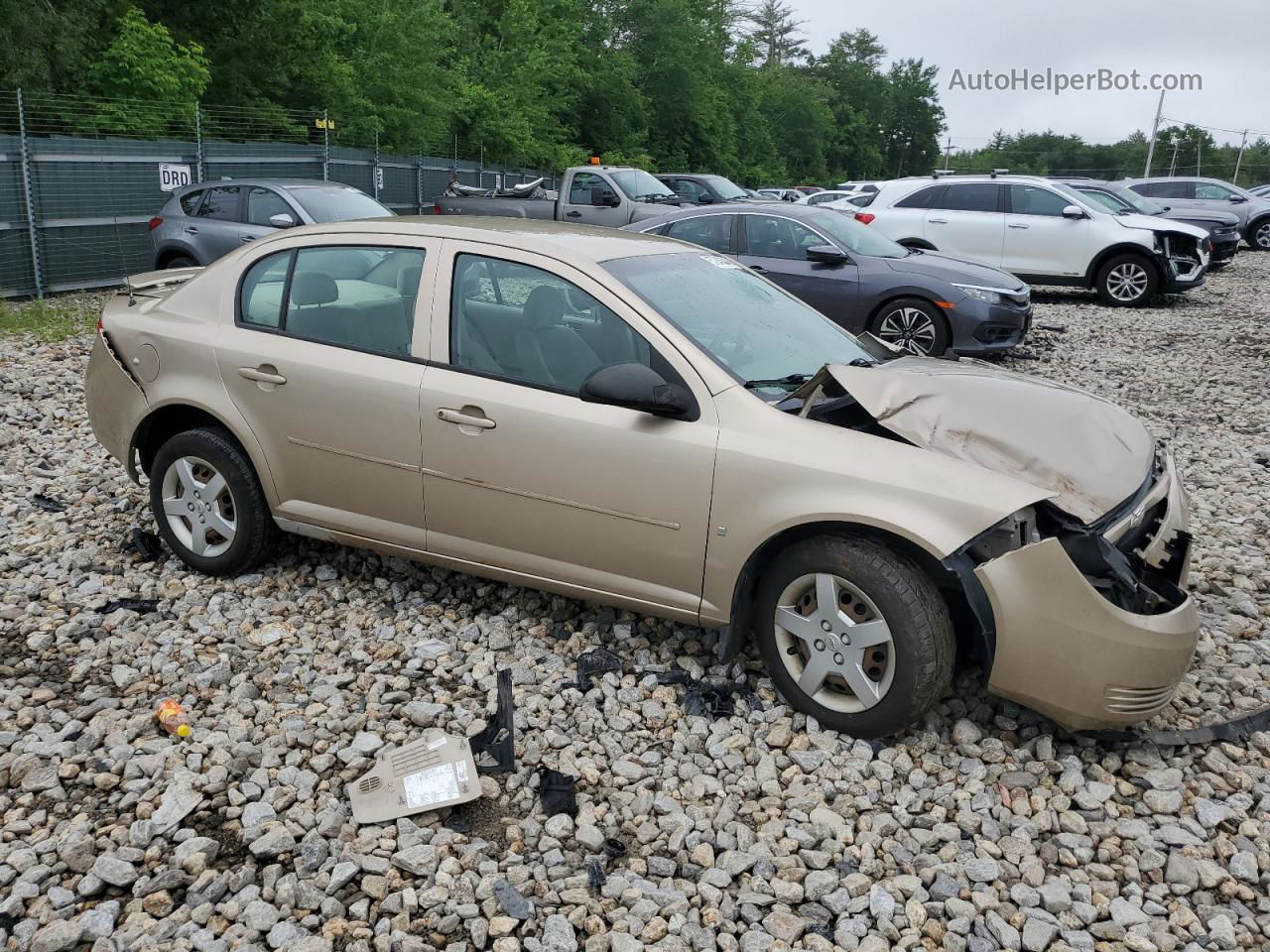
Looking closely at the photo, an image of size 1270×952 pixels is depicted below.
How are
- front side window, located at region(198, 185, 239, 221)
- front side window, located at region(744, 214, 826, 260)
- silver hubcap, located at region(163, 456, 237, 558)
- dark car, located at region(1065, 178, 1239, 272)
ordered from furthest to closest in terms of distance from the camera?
dark car, located at region(1065, 178, 1239, 272) < front side window, located at region(198, 185, 239, 221) < front side window, located at region(744, 214, 826, 260) < silver hubcap, located at region(163, 456, 237, 558)

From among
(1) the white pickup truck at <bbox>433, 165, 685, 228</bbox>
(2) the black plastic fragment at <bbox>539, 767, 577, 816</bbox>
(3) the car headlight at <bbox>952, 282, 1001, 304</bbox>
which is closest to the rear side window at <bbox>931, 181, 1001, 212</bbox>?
(1) the white pickup truck at <bbox>433, 165, 685, 228</bbox>

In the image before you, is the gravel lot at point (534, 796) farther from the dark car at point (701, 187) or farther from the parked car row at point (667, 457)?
the dark car at point (701, 187)

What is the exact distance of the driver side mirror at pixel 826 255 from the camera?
34.1 ft

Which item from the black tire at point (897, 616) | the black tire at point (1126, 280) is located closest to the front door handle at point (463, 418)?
the black tire at point (897, 616)

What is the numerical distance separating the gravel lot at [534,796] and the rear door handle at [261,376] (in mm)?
973

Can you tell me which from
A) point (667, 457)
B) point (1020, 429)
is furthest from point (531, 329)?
point (1020, 429)

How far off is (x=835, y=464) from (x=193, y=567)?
3097 mm

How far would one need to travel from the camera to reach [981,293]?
1045 centimetres

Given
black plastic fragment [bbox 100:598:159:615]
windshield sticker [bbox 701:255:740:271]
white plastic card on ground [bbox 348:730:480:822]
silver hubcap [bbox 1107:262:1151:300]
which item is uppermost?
windshield sticker [bbox 701:255:740:271]

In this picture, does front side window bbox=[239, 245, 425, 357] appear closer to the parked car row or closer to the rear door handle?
the parked car row

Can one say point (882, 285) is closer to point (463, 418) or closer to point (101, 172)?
point (463, 418)

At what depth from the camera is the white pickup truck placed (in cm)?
1709

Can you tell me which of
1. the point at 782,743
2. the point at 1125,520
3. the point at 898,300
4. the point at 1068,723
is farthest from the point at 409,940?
the point at 898,300

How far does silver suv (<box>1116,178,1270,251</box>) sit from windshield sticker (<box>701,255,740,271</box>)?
73.9 ft
